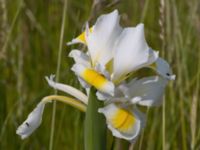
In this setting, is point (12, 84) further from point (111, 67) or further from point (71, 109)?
point (111, 67)

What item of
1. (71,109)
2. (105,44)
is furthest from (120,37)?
(71,109)

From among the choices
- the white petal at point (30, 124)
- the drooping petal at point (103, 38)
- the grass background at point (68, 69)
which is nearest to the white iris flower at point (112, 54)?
the drooping petal at point (103, 38)

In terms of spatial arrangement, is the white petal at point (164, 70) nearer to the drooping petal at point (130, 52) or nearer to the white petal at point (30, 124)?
the drooping petal at point (130, 52)

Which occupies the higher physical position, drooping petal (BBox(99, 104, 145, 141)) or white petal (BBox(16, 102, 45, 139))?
white petal (BBox(16, 102, 45, 139))

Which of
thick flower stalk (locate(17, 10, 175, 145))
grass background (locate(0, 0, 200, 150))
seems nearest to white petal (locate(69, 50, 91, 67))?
thick flower stalk (locate(17, 10, 175, 145))

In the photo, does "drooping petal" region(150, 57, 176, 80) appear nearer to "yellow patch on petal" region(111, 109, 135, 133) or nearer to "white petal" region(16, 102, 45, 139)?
"yellow patch on petal" region(111, 109, 135, 133)

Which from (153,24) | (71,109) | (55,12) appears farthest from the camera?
(153,24)

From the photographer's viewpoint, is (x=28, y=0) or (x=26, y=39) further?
(x=28, y=0)
